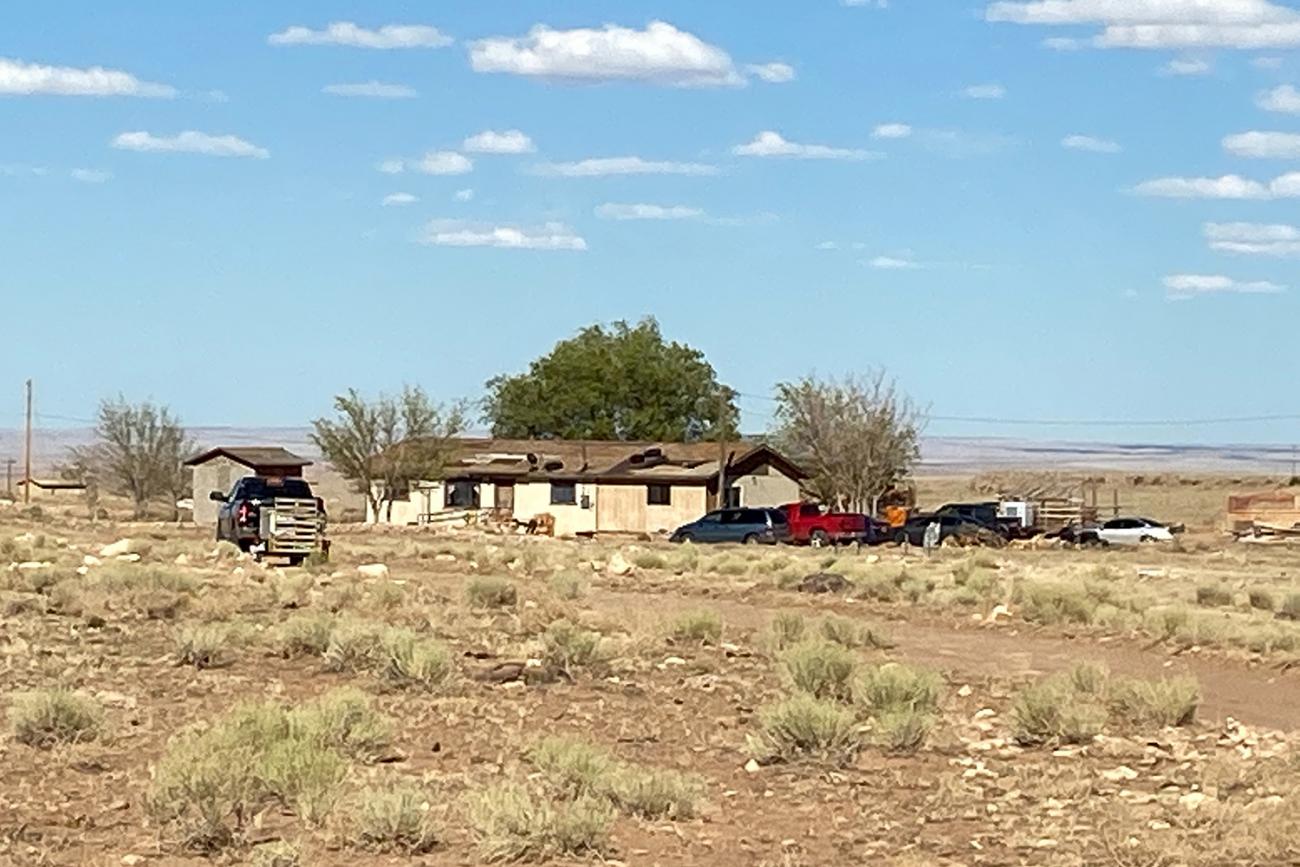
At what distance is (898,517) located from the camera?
77562mm

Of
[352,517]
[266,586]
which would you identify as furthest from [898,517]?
[266,586]

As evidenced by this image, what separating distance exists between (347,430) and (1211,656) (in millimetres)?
70987

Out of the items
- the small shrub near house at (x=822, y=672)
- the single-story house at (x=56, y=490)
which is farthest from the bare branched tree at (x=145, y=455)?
the small shrub near house at (x=822, y=672)

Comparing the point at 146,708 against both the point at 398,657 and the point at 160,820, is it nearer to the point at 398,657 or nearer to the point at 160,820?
the point at 398,657

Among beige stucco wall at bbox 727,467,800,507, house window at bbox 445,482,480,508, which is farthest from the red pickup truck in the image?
house window at bbox 445,482,480,508

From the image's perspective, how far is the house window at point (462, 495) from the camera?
303ft

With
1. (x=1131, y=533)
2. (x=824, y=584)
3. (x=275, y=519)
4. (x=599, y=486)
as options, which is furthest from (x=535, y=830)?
(x=599, y=486)

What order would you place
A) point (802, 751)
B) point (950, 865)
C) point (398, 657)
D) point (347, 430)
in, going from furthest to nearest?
point (347, 430) < point (398, 657) < point (802, 751) < point (950, 865)

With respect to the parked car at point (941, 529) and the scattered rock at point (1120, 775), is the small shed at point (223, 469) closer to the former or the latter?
the parked car at point (941, 529)

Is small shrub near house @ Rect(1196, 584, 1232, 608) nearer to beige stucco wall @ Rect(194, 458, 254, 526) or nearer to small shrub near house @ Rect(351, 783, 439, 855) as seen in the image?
small shrub near house @ Rect(351, 783, 439, 855)

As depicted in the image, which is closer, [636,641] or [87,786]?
[87,786]

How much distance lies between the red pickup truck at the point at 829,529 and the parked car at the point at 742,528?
1.23 feet

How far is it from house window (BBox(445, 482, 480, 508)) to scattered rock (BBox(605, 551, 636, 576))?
1560 inches

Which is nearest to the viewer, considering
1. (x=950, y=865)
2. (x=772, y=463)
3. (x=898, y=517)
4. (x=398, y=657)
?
(x=950, y=865)
